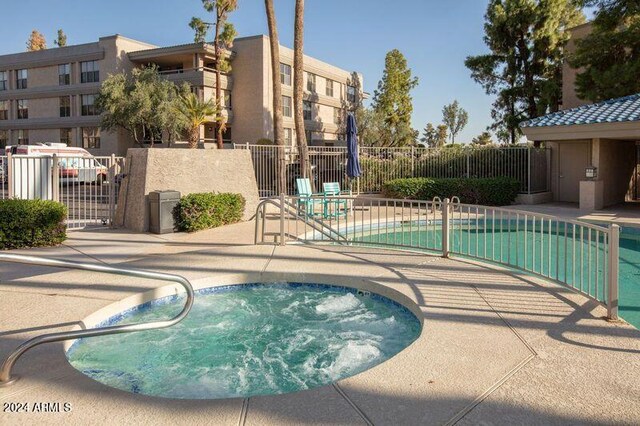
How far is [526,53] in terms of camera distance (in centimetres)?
2695

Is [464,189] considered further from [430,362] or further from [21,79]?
[21,79]

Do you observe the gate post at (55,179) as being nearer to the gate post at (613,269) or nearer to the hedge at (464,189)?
the gate post at (613,269)

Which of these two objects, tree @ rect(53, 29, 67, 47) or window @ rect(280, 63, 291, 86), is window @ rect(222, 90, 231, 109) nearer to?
window @ rect(280, 63, 291, 86)

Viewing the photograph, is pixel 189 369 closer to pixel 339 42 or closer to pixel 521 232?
pixel 521 232

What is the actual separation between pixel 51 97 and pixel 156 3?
24.5 m

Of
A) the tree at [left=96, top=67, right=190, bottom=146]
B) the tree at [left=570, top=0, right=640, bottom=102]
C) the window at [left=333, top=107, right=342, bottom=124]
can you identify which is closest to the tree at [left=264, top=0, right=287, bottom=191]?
the tree at [left=570, top=0, right=640, bottom=102]

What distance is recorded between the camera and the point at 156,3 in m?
22.1

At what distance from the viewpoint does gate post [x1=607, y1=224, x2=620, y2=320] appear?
17.0 feet

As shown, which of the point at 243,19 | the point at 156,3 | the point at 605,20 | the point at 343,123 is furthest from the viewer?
the point at 343,123

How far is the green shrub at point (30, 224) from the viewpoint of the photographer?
10109mm

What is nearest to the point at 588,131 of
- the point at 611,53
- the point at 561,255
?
the point at 611,53

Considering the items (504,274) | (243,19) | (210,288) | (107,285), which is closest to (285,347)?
(210,288)

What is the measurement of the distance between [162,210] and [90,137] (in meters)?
31.9

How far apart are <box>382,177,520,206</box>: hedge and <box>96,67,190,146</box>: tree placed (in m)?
19.3
